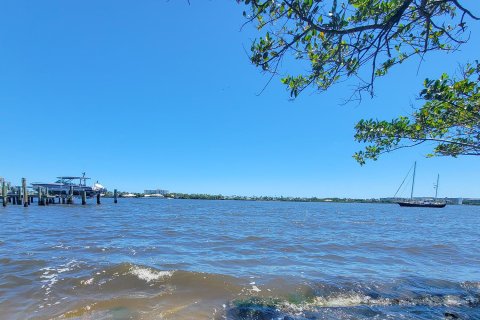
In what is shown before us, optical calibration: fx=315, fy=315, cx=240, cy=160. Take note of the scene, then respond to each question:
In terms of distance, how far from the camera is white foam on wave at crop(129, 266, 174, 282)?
8211 mm

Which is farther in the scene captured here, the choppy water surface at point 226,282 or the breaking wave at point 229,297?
the choppy water surface at point 226,282

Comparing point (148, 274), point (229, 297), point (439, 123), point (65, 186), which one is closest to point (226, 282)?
point (229, 297)

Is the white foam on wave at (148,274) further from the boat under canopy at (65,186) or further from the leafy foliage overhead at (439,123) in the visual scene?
the boat under canopy at (65,186)

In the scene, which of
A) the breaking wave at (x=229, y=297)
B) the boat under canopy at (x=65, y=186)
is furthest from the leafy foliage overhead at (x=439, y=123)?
the boat under canopy at (x=65, y=186)

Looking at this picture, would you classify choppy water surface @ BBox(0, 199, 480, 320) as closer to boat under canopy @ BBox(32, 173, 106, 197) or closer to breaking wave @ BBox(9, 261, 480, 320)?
breaking wave @ BBox(9, 261, 480, 320)

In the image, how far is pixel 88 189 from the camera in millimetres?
68750

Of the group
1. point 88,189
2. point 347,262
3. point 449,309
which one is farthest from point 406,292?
point 88,189

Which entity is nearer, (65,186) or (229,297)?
(229,297)

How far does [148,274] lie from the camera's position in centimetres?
→ 851

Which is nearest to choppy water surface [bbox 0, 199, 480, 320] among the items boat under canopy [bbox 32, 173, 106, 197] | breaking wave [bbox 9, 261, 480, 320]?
breaking wave [bbox 9, 261, 480, 320]

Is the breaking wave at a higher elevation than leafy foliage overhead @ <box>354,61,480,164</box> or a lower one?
lower

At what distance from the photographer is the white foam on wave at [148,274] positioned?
821 centimetres

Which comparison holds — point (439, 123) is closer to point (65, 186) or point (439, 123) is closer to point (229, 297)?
point (229, 297)

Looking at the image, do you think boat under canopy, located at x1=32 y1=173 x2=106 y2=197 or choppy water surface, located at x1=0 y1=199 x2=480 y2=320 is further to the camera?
boat under canopy, located at x1=32 y1=173 x2=106 y2=197
